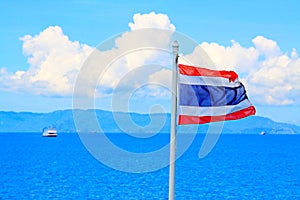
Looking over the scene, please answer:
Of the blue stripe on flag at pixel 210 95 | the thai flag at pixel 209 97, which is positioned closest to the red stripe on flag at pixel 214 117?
the thai flag at pixel 209 97

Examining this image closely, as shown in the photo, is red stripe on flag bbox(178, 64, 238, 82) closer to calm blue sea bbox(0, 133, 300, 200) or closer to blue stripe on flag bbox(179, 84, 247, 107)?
blue stripe on flag bbox(179, 84, 247, 107)

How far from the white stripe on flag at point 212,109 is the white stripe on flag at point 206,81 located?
62 centimetres

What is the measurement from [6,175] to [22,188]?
21.6 m

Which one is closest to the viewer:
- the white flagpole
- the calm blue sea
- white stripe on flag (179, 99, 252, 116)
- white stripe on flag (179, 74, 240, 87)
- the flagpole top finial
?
the flagpole top finial

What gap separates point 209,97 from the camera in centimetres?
1750

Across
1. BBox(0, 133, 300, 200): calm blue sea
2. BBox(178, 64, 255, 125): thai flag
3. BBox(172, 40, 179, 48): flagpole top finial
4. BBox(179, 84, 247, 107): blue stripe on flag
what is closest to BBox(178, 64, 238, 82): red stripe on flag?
BBox(178, 64, 255, 125): thai flag

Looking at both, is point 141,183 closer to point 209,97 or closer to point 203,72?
point 209,97

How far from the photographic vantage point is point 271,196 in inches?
2731

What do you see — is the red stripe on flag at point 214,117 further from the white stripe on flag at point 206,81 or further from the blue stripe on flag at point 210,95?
the white stripe on flag at point 206,81

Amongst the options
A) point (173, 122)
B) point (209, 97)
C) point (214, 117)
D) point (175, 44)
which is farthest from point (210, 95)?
point (175, 44)

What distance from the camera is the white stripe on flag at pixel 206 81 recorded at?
16922 mm

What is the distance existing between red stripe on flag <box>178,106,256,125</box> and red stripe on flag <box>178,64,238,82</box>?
100 centimetres

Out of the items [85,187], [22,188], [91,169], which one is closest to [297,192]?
[85,187]

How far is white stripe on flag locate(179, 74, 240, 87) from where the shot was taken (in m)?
16.9
